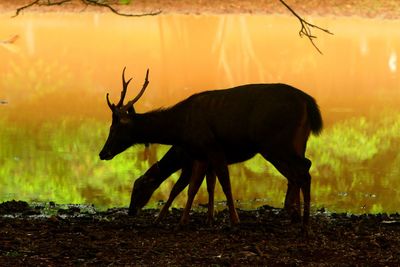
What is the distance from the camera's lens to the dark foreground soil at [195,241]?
7355 millimetres

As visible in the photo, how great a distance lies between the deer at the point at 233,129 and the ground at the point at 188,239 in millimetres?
412

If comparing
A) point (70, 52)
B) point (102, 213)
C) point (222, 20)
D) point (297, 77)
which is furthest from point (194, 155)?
point (222, 20)

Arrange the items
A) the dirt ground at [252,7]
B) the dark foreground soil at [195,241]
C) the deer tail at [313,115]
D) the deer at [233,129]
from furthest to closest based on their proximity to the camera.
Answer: the dirt ground at [252,7] → the deer tail at [313,115] → the deer at [233,129] → the dark foreground soil at [195,241]

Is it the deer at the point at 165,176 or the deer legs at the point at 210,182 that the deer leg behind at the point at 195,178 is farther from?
the deer at the point at 165,176

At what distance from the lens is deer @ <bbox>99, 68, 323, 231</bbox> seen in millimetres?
8609

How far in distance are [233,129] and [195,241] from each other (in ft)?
4.14

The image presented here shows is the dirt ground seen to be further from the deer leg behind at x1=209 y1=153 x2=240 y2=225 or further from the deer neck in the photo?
the deer leg behind at x1=209 y1=153 x2=240 y2=225

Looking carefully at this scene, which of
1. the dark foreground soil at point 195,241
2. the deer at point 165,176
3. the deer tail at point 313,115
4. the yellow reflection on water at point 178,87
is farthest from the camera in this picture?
the yellow reflection on water at point 178,87

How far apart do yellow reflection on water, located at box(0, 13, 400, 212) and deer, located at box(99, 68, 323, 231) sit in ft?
7.81

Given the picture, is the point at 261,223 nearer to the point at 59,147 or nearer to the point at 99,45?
the point at 59,147

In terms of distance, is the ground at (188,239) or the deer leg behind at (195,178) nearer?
the ground at (188,239)

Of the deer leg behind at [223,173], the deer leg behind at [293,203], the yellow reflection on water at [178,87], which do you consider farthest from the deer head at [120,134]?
the yellow reflection on water at [178,87]

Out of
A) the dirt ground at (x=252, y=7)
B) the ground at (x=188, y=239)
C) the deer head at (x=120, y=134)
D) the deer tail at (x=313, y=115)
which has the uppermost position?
the dirt ground at (x=252, y=7)

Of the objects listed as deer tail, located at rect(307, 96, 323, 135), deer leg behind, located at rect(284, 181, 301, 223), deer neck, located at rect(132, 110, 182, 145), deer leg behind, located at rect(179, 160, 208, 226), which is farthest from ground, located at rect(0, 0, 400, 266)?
deer tail, located at rect(307, 96, 323, 135)
